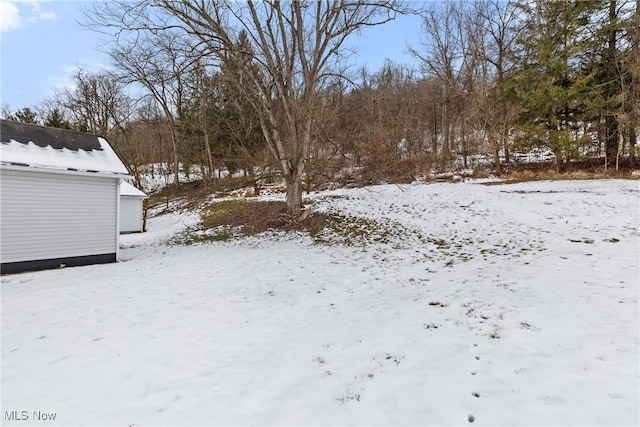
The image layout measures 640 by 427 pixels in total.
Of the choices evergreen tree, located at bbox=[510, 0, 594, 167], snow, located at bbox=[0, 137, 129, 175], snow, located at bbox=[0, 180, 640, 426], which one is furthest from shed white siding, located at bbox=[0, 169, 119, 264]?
evergreen tree, located at bbox=[510, 0, 594, 167]

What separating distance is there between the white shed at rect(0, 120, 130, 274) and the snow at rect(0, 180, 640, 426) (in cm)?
80

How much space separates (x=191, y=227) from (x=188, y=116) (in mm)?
14165

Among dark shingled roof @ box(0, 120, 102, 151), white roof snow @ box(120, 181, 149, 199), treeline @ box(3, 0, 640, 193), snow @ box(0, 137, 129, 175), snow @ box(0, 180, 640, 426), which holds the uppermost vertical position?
treeline @ box(3, 0, 640, 193)

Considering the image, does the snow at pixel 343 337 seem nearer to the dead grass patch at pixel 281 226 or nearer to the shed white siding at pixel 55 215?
the shed white siding at pixel 55 215

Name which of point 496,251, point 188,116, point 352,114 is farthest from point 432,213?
point 188,116

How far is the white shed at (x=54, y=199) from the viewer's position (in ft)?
24.7

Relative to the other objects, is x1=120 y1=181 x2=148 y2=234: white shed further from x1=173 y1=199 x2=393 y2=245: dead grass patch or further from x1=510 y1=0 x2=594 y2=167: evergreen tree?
x1=510 y1=0 x2=594 y2=167: evergreen tree

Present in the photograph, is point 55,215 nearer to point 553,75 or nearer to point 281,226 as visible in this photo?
point 281,226

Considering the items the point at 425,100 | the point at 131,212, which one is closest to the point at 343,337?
the point at 131,212

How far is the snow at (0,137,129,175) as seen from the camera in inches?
303

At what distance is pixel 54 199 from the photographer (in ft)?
26.6

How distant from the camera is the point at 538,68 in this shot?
16328mm

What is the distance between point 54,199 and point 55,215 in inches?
16.4

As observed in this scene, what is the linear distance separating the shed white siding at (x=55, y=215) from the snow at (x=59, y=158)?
0.27 meters
